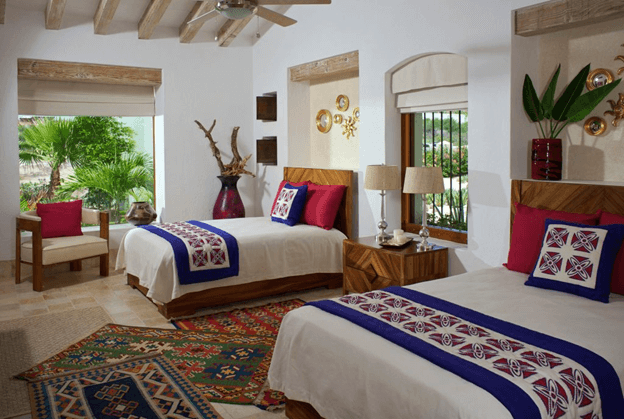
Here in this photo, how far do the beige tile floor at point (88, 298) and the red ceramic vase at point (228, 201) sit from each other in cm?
140

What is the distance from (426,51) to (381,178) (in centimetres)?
107

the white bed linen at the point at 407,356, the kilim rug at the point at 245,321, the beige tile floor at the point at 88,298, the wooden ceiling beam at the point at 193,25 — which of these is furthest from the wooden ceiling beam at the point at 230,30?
the white bed linen at the point at 407,356

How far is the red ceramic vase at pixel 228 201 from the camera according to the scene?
681cm

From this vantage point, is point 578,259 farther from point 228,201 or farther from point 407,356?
point 228,201

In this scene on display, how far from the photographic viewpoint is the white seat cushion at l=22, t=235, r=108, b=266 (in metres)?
5.42

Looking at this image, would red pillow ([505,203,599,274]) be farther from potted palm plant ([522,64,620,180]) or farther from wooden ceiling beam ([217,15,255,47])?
wooden ceiling beam ([217,15,255,47])

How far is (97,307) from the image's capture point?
16.0ft

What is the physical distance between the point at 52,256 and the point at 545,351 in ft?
15.2

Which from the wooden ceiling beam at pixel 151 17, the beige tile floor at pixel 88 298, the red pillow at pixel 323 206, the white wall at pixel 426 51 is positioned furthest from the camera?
the wooden ceiling beam at pixel 151 17

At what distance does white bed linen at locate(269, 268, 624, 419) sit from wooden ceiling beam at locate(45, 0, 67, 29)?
428 cm

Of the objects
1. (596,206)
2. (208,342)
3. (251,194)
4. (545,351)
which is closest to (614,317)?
(545,351)

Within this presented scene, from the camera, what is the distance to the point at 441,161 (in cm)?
499

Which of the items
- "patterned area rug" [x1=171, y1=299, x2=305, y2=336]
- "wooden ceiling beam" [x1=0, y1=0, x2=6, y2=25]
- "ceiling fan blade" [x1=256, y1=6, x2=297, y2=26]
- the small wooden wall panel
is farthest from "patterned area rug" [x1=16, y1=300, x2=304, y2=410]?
"wooden ceiling beam" [x1=0, y1=0, x2=6, y2=25]

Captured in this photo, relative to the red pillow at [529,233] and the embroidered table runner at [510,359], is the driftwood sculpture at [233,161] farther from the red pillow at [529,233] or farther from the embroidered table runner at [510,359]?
the embroidered table runner at [510,359]
